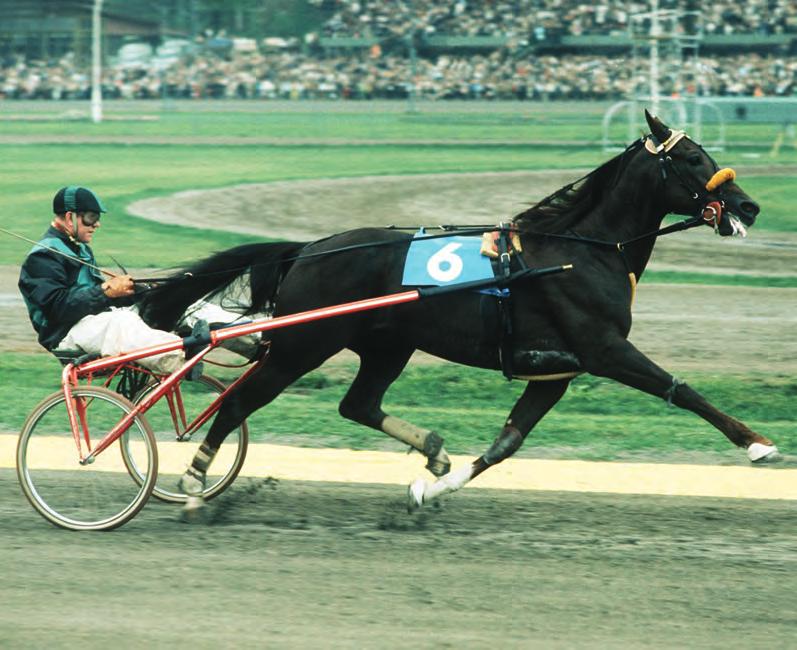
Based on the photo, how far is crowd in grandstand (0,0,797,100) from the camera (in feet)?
159

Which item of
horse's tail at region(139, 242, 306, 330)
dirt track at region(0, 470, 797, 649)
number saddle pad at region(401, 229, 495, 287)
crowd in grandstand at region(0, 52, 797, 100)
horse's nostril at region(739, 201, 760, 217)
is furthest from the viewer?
crowd in grandstand at region(0, 52, 797, 100)

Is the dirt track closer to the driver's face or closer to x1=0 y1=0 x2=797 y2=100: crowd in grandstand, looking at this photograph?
the driver's face

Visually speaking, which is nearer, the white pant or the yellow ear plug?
the yellow ear plug

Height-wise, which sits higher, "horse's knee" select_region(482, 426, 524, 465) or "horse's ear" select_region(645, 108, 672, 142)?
"horse's ear" select_region(645, 108, 672, 142)

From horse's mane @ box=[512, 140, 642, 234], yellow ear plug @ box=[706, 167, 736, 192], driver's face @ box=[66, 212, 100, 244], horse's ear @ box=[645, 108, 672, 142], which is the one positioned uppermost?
horse's ear @ box=[645, 108, 672, 142]

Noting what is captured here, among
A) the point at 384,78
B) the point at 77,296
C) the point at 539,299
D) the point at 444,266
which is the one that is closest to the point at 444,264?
the point at 444,266

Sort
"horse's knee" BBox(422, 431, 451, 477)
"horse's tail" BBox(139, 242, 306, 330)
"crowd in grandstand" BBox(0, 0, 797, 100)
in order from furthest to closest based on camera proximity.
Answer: "crowd in grandstand" BBox(0, 0, 797, 100) < "horse's tail" BBox(139, 242, 306, 330) < "horse's knee" BBox(422, 431, 451, 477)

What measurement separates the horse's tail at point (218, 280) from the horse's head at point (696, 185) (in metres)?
1.73

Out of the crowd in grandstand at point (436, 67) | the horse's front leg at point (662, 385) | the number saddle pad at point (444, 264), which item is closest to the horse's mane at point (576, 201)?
the number saddle pad at point (444, 264)

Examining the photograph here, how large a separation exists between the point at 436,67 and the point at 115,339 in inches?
1906

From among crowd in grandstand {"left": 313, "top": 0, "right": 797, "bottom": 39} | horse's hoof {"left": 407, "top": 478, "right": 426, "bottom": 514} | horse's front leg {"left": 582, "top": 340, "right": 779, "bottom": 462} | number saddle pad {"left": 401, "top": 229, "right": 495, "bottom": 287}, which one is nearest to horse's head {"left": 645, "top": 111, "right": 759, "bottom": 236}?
horse's front leg {"left": 582, "top": 340, "right": 779, "bottom": 462}

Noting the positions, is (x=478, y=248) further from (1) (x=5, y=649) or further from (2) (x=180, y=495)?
(1) (x=5, y=649)

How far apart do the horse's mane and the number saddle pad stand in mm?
265

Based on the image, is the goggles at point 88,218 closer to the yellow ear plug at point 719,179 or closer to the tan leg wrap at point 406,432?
the tan leg wrap at point 406,432
